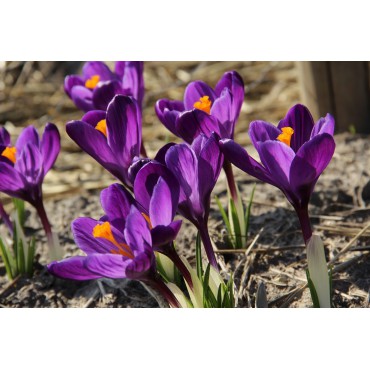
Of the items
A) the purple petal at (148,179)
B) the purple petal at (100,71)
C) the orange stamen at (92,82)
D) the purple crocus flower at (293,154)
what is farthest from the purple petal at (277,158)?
the purple petal at (100,71)

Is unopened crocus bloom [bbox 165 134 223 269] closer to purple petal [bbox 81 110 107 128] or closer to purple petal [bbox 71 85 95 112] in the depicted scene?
purple petal [bbox 81 110 107 128]

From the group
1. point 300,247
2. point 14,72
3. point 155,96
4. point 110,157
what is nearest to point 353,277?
point 300,247

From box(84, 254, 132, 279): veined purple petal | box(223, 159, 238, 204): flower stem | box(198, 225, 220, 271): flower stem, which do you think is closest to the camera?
box(84, 254, 132, 279): veined purple petal

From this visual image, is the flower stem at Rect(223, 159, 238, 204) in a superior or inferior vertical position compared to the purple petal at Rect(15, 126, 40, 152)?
inferior

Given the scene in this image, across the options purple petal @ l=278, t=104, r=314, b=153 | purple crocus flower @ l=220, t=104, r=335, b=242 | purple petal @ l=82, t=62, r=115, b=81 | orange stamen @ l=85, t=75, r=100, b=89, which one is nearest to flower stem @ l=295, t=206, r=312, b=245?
purple crocus flower @ l=220, t=104, r=335, b=242

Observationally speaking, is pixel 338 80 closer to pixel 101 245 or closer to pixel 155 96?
pixel 155 96
